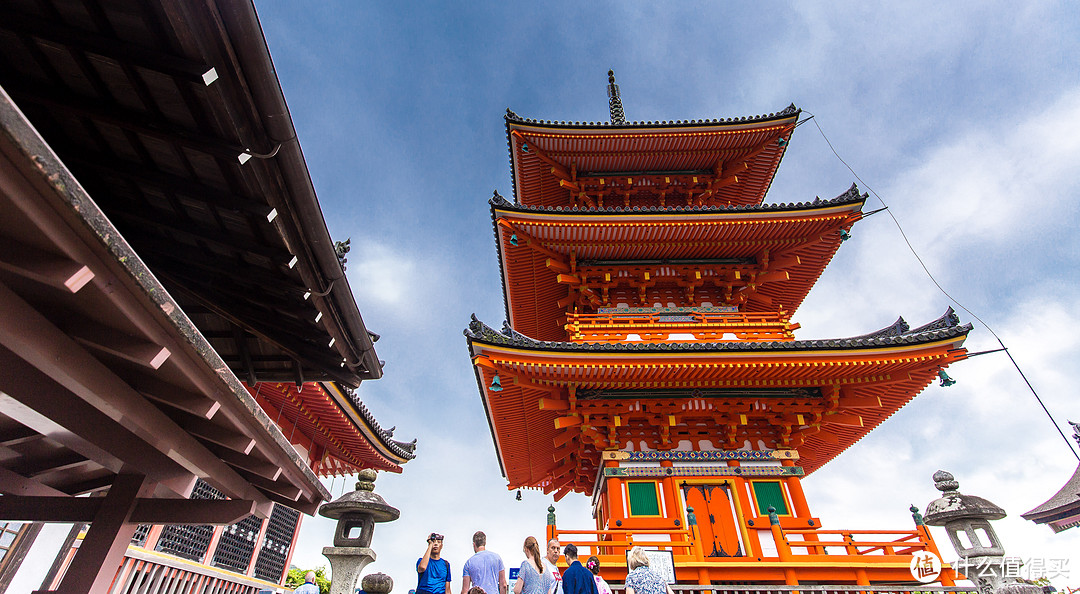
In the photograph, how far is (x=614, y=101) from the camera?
69.1ft

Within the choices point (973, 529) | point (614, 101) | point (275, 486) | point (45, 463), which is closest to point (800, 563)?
point (973, 529)

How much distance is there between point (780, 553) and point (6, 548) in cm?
1330

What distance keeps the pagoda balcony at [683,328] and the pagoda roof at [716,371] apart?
Answer: 171 cm

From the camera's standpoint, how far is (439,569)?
548cm

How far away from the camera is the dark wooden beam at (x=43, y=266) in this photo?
2.39 meters

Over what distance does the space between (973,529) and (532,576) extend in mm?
7220

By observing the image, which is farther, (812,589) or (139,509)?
(812,589)

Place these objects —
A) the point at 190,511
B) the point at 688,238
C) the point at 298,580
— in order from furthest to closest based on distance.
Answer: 1. the point at 298,580
2. the point at 688,238
3. the point at 190,511

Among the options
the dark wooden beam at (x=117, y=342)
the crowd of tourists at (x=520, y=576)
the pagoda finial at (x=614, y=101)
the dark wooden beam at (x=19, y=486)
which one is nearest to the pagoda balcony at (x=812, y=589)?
the crowd of tourists at (x=520, y=576)

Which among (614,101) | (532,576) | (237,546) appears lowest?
(532,576)

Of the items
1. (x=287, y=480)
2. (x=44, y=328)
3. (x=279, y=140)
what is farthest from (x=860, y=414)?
(x=44, y=328)

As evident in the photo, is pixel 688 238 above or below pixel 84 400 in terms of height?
above

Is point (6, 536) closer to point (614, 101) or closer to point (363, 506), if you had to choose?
point (363, 506)

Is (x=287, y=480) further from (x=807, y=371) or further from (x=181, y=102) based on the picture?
(x=807, y=371)
